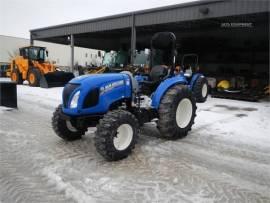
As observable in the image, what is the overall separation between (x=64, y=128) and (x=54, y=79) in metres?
8.46

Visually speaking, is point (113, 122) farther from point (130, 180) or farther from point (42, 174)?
point (42, 174)

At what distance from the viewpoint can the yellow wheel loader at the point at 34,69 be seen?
12.2 metres

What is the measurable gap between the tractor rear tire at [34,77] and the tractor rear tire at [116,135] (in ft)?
33.6

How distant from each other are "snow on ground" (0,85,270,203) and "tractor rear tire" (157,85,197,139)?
18 centimetres

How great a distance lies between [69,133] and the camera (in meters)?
4.15

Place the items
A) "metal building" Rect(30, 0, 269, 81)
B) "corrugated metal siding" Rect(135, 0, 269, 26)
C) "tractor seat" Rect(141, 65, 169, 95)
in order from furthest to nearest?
"metal building" Rect(30, 0, 269, 81) < "corrugated metal siding" Rect(135, 0, 269, 26) < "tractor seat" Rect(141, 65, 169, 95)

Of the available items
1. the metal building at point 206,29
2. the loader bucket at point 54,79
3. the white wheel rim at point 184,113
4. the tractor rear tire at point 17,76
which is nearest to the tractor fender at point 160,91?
the white wheel rim at point 184,113

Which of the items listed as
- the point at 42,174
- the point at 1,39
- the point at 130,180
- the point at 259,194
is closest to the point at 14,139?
the point at 42,174

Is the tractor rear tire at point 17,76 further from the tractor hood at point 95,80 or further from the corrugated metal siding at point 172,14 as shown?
the tractor hood at point 95,80

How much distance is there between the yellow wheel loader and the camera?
12.2 metres

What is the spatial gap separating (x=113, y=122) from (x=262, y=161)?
201 cm

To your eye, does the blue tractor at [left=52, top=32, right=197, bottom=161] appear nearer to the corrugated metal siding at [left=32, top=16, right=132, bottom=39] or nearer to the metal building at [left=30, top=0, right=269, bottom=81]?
the metal building at [left=30, top=0, right=269, bottom=81]

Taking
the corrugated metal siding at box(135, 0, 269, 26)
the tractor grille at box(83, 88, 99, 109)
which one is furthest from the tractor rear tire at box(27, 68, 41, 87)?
the tractor grille at box(83, 88, 99, 109)

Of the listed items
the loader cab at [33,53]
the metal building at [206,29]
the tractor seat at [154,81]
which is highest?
the metal building at [206,29]
